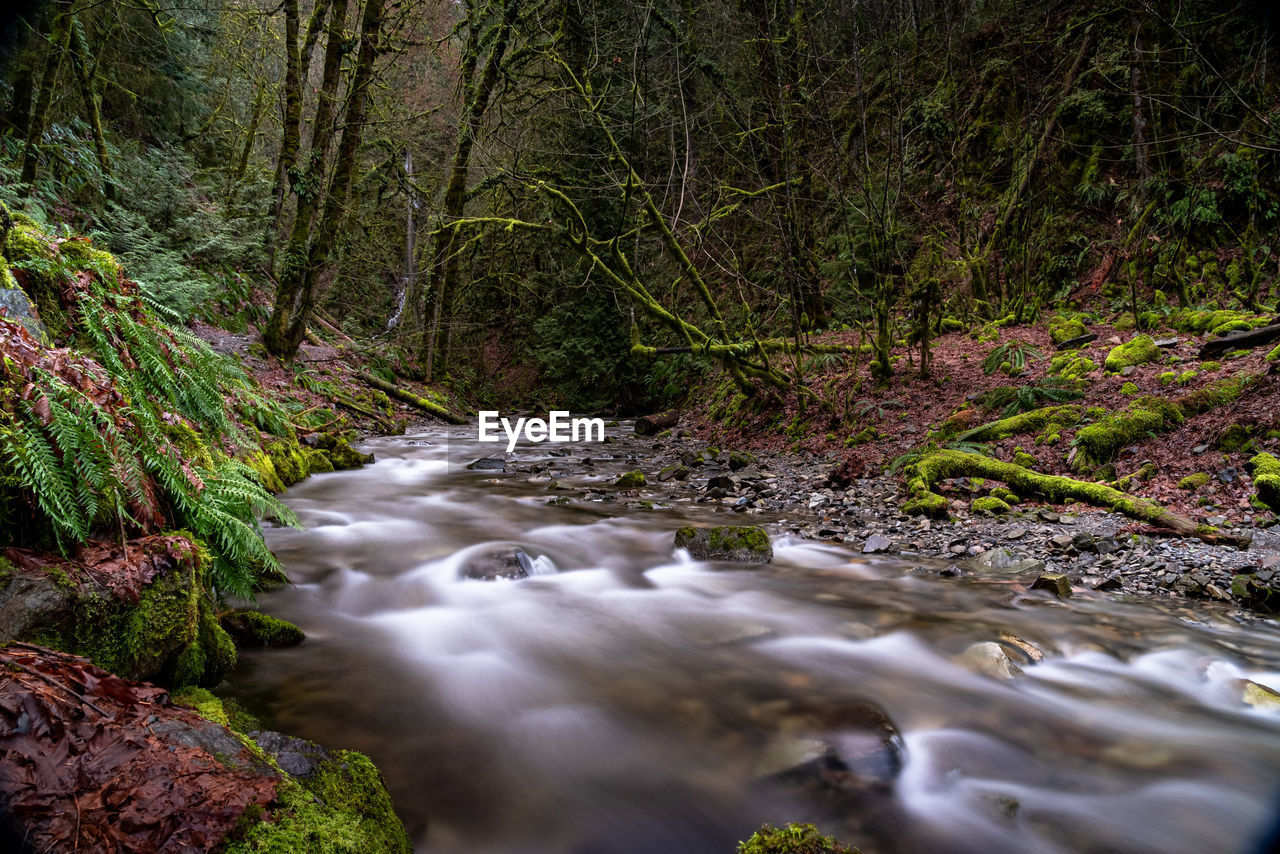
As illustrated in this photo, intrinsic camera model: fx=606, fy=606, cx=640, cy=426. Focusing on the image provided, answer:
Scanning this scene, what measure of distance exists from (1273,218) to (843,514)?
839cm

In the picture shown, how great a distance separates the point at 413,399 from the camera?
47.8ft

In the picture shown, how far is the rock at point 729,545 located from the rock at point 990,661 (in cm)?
190

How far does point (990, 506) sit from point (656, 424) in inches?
339

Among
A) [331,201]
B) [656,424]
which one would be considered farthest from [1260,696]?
[331,201]

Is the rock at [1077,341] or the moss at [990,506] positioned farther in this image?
the rock at [1077,341]

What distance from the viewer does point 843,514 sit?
6137mm

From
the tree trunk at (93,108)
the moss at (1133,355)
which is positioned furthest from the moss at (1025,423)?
the tree trunk at (93,108)

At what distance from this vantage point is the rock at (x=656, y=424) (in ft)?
44.1

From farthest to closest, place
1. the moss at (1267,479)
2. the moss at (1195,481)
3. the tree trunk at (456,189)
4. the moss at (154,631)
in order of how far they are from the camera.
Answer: the tree trunk at (456,189)
the moss at (1195,481)
the moss at (1267,479)
the moss at (154,631)

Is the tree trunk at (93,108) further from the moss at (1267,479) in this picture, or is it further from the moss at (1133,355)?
the moss at (1267,479)

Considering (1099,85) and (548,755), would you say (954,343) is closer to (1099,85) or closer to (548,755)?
(1099,85)

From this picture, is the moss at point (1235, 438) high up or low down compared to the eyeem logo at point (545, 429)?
up

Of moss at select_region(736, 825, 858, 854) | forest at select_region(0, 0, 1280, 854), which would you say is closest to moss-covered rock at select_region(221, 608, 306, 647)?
forest at select_region(0, 0, 1280, 854)

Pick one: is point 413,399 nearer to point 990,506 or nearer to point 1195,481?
point 990,506
